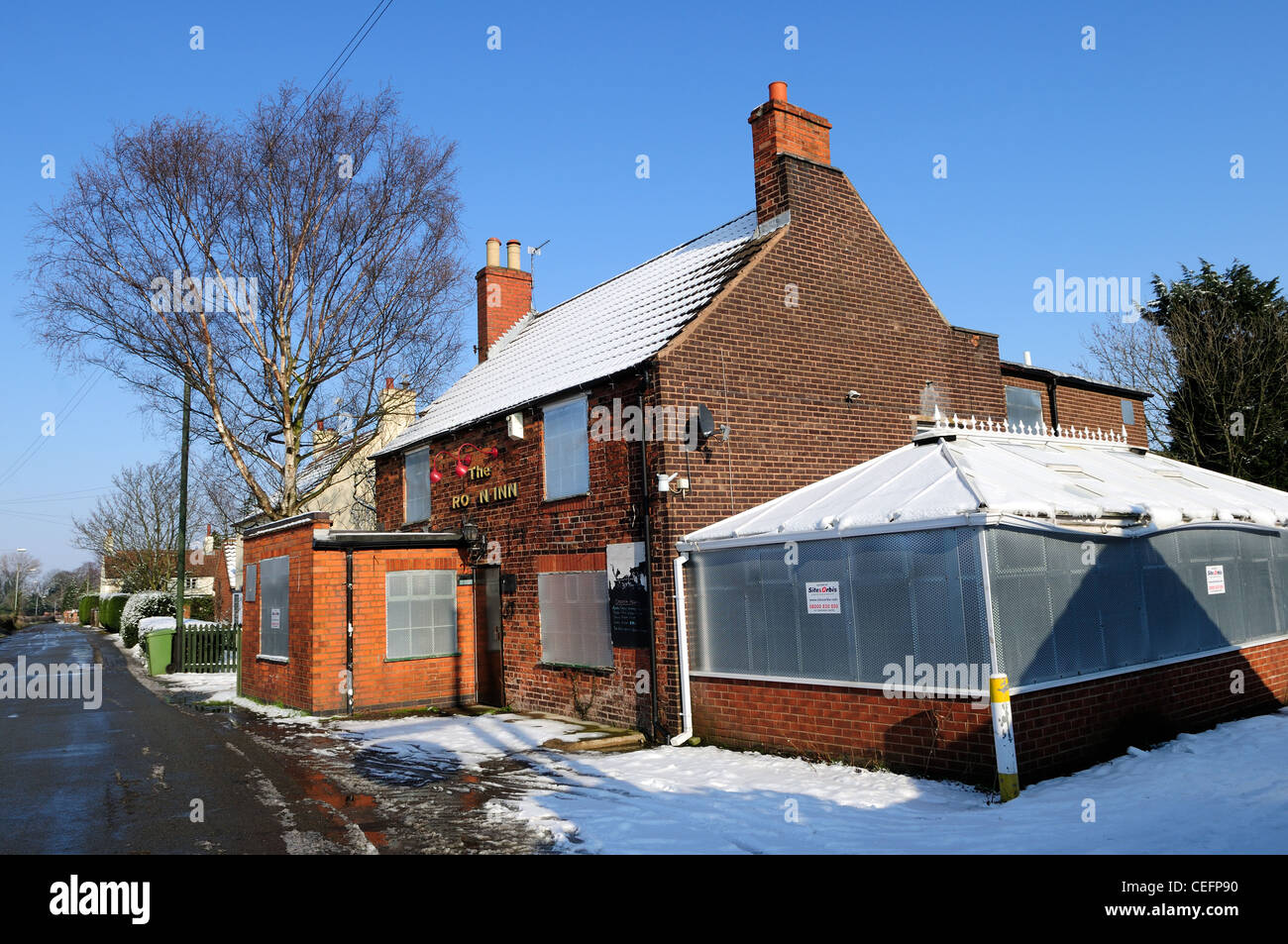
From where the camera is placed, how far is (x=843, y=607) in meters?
9.78

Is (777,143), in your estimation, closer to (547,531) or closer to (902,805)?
(547,531)

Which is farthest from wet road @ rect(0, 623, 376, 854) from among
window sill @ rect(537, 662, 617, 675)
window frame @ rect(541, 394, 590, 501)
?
window frame @ rect(541, 394, 590, 501)

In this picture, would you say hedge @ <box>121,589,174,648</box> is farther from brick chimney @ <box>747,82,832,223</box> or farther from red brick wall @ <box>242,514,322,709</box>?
brick chimney @ <box>747,82,832,223</box>

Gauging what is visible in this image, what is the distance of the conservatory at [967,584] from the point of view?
340 inches

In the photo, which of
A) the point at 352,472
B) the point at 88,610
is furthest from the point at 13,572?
the point at 352,472

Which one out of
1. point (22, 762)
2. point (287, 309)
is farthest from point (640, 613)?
point (287, 309)

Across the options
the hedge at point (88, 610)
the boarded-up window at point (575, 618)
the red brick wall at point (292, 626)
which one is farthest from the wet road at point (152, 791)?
the hedge at point (88, 610)

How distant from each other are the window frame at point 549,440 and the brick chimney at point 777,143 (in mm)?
4381

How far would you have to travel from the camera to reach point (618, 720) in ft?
42.2

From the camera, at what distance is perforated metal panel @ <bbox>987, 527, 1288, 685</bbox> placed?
28.2 feet

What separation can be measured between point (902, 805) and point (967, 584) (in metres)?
2.23

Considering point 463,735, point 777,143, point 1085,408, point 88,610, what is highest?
point 777,143

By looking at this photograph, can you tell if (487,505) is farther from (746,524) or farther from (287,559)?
(746,524)
